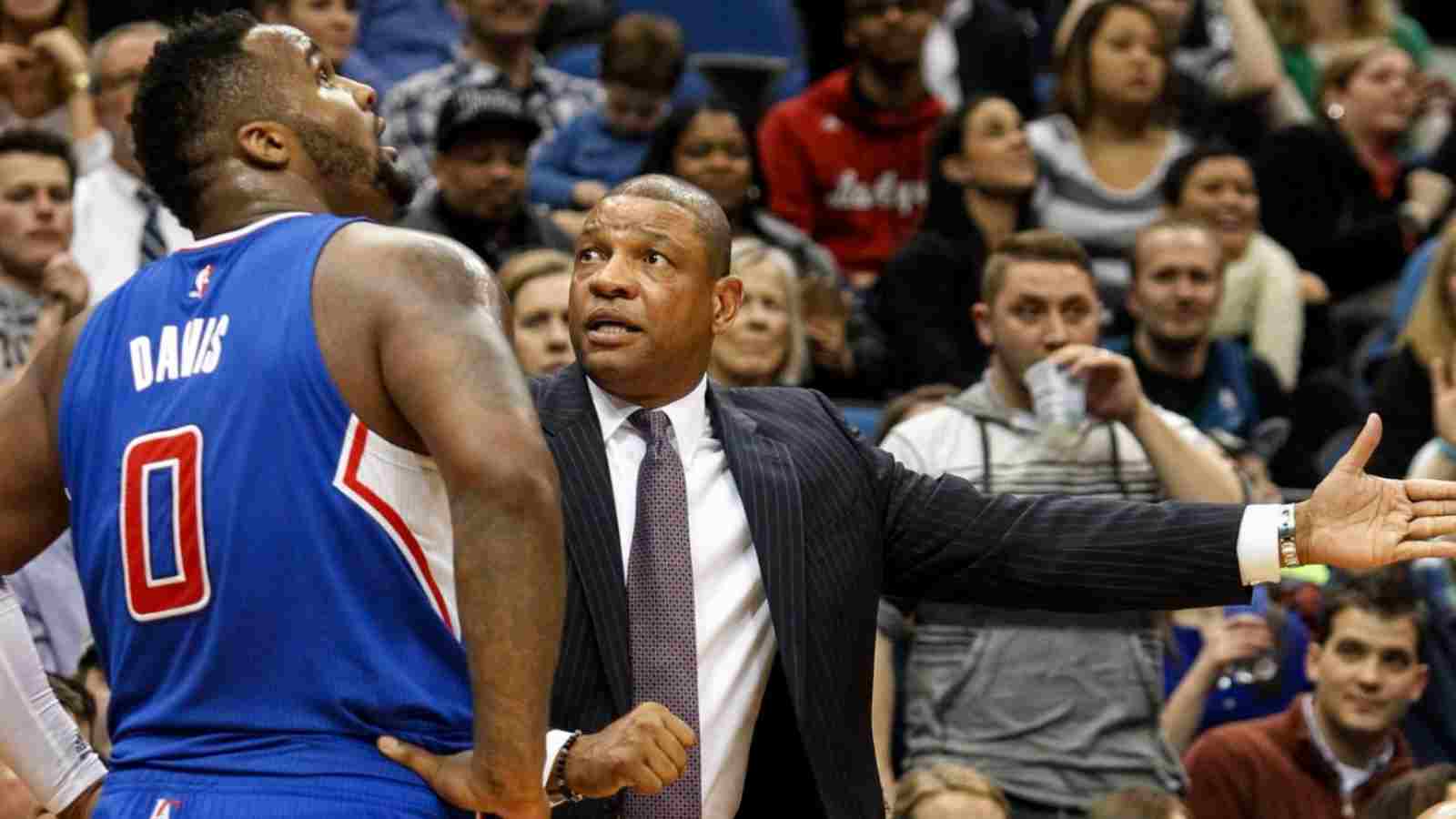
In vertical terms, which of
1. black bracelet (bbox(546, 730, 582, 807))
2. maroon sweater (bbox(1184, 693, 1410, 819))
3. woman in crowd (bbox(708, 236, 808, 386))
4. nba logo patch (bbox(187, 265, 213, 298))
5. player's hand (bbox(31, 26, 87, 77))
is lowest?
maroon sweater (bbox(1184, 693, 1410, 819))

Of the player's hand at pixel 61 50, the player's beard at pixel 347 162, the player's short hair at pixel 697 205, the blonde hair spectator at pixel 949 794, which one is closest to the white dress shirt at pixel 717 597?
the player's short hair at pixel 697 205

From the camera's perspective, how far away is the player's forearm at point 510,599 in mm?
2883

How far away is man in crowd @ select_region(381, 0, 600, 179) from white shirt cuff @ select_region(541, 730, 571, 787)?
5.66 m

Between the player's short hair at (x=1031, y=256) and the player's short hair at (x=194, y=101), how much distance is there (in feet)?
11.4

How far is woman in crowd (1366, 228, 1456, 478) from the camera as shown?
764cm

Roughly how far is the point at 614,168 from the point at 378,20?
179 cm

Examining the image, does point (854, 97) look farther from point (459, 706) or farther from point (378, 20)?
point (459, 706)

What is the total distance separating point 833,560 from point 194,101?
1.34 meters

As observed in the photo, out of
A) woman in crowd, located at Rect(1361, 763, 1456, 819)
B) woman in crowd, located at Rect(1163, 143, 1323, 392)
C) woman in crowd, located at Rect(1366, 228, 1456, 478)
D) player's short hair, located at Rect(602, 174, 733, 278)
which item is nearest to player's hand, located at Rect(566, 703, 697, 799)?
player's short hair, located at Rect(602, 174, 733, 278)

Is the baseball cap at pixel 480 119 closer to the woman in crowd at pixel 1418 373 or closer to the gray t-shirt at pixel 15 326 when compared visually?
the gray t-shirt at pixel 15 326

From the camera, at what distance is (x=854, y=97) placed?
31.4 ft

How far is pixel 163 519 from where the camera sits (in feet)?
10.0

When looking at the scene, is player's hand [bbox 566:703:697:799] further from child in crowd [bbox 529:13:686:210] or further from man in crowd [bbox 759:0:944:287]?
man in crowd [bbox 759:0:944:287]

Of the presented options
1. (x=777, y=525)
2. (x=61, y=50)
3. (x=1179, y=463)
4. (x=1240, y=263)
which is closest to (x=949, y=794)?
(x=1179, y=463)
